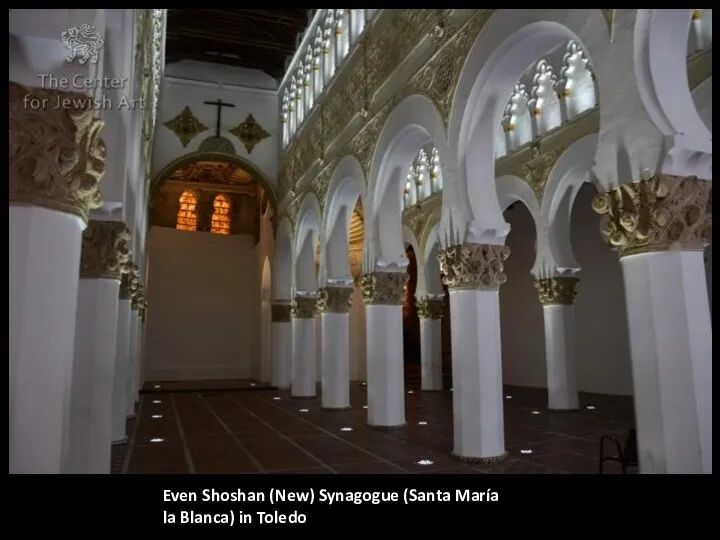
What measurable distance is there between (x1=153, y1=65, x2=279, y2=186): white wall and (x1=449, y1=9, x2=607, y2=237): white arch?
9792 millimetres

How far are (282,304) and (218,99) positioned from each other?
577 centimetres

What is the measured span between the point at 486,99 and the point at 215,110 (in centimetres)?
1076

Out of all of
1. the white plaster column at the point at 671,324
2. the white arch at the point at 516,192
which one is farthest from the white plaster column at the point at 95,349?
the white arch at the point at 516,192

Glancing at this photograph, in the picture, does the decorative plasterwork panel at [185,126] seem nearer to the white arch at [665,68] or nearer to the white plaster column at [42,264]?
the white plaster column at [42,264]

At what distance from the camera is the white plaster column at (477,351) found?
18.0 ft

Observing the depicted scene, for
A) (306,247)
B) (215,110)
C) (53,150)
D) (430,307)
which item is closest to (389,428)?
(306,247)

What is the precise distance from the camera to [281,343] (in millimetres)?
14375

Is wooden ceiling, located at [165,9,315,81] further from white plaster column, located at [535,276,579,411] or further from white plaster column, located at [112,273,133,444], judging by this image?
white plaster column, located at [535,276,579,411]

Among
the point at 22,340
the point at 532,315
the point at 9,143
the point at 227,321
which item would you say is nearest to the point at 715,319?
the point at 22,340

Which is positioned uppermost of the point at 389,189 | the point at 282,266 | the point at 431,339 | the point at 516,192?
the point at 516,192

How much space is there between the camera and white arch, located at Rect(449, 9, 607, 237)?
515 centimetres

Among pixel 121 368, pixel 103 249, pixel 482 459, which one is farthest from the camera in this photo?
pixel 121 368

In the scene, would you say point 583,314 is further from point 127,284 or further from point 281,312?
point 127,284

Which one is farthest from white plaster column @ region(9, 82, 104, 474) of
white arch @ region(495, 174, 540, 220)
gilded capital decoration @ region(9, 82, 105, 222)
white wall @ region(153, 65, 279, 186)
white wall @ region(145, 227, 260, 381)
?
white wall @ region(145, 227, 260, 381)
